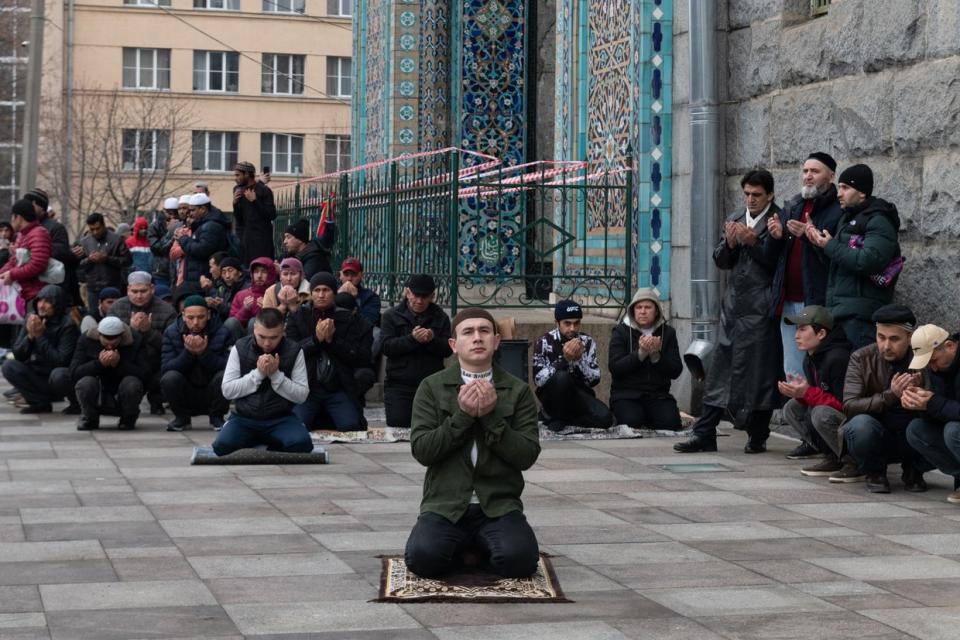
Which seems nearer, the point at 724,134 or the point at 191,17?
the point at 724,134

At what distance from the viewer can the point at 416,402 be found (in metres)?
7.62

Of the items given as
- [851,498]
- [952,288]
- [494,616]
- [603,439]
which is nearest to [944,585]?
[494,616]

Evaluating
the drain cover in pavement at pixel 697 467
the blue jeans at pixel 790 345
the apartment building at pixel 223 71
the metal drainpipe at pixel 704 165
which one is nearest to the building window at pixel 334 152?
the apartment building at pixel 223 71

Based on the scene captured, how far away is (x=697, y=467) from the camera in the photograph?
11.5 m

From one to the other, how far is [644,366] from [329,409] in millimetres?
2498

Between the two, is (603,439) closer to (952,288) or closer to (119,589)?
→ (952,288)

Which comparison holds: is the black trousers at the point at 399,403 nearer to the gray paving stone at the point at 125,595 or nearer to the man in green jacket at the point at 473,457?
the man in green jacket at the point at 473,457

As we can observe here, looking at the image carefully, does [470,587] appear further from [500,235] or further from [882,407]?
[500,235]

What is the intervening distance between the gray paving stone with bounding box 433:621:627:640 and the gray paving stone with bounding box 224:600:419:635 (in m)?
0.21

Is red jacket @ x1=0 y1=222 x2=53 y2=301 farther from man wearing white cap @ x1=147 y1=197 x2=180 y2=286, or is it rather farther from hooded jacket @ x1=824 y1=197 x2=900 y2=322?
hooded jacket @ x1=824 y1=197 x2=900 y2=322

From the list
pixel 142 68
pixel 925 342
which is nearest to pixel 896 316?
pixel 925 342

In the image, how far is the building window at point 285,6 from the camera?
59.2 m

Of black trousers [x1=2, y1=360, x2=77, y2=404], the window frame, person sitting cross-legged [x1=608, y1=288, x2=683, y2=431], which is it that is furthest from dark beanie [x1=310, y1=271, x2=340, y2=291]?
the window frame

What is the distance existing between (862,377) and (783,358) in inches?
63.3
